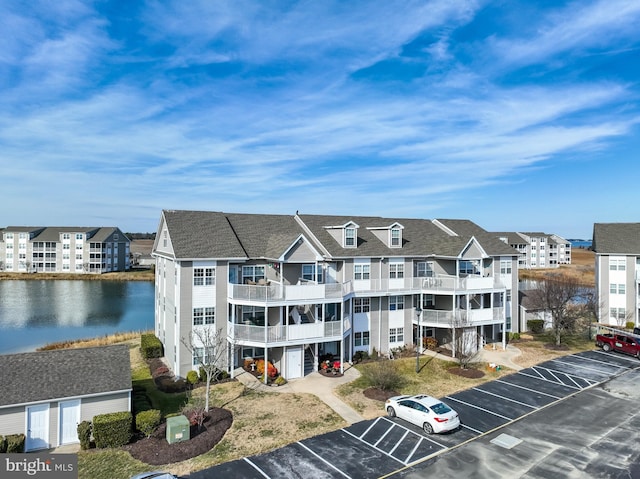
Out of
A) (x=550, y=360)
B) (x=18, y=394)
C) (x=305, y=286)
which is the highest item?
(x=305, y=286)

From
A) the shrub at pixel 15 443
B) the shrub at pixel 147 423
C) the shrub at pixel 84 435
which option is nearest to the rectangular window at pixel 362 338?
the shrub at pixel 147 423

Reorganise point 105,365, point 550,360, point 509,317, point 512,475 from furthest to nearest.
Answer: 1. point 509,317
2. point 550,360
3. point 105,365
4. point 512,475

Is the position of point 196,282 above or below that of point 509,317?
above

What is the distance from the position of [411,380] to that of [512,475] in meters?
11.1

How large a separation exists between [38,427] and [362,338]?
20.9 meters

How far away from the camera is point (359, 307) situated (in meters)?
31.9

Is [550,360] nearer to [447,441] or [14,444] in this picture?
[447,441]

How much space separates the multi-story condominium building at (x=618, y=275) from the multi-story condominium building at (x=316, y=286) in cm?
1253

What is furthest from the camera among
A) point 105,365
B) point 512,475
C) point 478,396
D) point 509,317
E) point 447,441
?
point 509,317

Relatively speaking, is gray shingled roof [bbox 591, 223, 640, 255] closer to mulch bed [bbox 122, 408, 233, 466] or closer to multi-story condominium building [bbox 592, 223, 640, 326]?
multi-story condominium building [bbox 592, 223, 640, 326]

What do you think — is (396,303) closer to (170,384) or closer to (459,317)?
(459,317)

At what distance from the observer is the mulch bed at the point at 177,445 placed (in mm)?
16906

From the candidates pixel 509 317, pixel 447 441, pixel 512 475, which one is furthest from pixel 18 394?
pixel 509 317

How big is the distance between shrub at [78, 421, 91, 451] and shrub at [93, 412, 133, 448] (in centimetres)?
35
